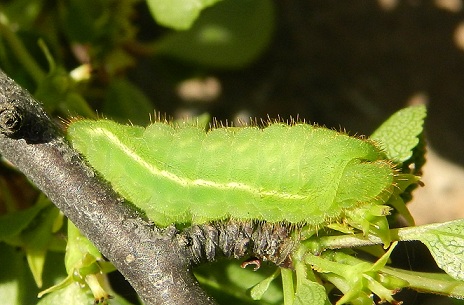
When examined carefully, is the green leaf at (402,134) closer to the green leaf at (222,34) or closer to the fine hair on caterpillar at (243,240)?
the fine hair on caterpillar at (243,240)

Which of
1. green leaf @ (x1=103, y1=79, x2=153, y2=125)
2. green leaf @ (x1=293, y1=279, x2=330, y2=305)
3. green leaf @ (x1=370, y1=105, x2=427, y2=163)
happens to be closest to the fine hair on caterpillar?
green leaf @ (x1=293, y1=279, x2=330, y2=305)

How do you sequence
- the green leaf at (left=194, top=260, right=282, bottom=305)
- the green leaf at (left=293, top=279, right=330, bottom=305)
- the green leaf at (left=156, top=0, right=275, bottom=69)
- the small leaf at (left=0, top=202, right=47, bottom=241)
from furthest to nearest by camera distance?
the green leaf at (left=156, top=0, right=275, bottom=69) → the green leaf at (left=194, top=260, right=282, bottom=305) → the small leaf at (left=0, top=202, right=47, bottom=241) → the green leaf at (left=293, top=279, right=330, bottom=305)

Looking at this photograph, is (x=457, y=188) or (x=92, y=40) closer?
(x=92, y=40)

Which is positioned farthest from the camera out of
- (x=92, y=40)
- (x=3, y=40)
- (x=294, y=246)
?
(x=92, y=40)

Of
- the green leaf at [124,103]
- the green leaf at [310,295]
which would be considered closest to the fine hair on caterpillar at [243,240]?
the green leaf at [310,295]

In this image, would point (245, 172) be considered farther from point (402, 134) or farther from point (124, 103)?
point (124, 103)

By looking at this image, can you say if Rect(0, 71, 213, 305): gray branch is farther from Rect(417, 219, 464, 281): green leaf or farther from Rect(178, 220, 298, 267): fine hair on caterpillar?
Rect(417, 219, 464, 281): green leaf

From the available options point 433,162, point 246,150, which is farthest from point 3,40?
point 433,162

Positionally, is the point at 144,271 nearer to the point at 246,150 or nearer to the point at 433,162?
Answer: the point at 246,150
